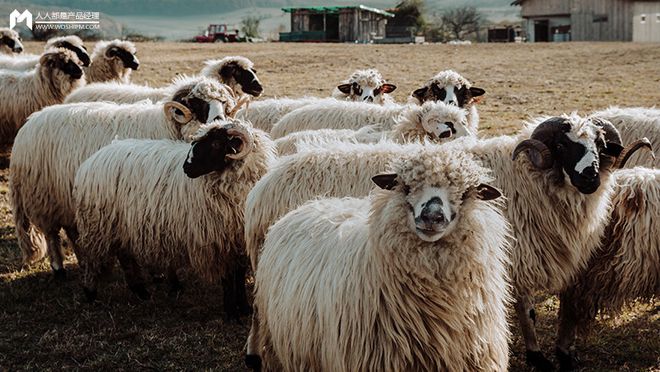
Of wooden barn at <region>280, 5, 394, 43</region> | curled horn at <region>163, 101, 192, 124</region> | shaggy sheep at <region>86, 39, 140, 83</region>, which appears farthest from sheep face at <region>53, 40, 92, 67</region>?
wooden barn at <region>280, 5, 394, 43</region>

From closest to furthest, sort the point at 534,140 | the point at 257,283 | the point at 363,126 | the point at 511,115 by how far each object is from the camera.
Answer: the point at 257,283 → the point at 534,140 → the point at 363,126 → the point at 511,115

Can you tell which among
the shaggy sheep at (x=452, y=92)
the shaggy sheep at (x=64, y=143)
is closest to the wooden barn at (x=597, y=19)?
the shaggy sheep at (x=452, y=92)

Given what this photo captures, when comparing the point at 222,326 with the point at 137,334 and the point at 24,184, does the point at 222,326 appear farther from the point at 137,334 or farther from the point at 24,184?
the point at 24,184

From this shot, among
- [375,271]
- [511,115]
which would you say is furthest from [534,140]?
[511,115]

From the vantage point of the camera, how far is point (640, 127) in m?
7.09

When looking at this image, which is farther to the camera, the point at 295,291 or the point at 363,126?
the point at 363,126

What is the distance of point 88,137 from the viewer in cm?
718

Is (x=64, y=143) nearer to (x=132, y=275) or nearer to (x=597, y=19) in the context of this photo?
(x=132, y=275)

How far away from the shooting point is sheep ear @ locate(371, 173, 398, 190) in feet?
11.7

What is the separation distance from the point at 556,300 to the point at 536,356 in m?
1.34

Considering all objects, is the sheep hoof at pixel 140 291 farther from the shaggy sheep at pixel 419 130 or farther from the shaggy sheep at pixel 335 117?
the shaggy sheep at pixel 335 117

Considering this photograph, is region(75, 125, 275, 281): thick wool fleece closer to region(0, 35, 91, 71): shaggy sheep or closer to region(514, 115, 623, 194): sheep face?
region(514, 115, 623, 194): sheep face

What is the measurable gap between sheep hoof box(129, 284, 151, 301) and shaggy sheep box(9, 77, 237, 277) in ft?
3.11

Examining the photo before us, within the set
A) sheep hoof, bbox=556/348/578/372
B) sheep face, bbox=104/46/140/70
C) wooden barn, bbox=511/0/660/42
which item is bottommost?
sheep hoof, bbox=556/348/578/372
